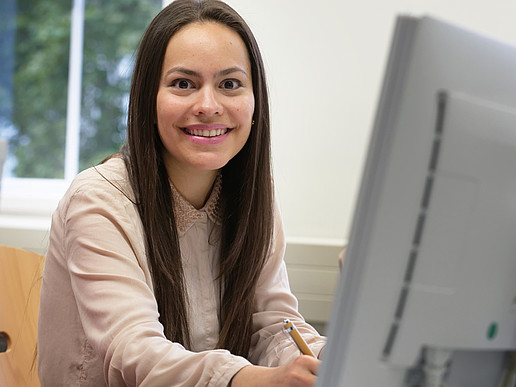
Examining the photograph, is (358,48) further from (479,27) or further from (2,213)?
(2,213)

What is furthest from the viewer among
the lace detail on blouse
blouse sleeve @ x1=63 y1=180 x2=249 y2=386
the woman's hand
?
the lace detail on blouse

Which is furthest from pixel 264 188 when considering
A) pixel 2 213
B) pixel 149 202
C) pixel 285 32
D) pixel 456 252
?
pixel 2 213

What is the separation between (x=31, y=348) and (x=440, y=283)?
1.04 meters

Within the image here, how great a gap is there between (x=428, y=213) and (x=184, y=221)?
92 cm

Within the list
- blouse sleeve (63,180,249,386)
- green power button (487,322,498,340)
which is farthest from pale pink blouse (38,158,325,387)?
green power button (487,322,498,340)

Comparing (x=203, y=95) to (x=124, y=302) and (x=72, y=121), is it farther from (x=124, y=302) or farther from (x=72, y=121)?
(x=72, y=121)

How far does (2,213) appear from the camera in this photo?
9.99ft

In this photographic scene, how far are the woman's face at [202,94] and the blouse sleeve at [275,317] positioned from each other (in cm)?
27

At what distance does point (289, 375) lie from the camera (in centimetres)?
93

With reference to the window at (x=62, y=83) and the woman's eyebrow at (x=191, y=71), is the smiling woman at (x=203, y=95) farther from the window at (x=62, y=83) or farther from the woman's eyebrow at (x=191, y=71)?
the window at (x=62, y=83)

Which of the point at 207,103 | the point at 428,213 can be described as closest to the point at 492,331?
the point at 428,213

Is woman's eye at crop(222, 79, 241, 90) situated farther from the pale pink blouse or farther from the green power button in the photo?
the green power button

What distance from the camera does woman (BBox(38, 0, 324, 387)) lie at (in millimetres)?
1240

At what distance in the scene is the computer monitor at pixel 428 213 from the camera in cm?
57
